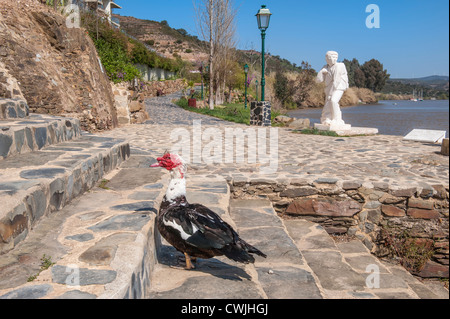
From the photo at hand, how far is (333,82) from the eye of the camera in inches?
414

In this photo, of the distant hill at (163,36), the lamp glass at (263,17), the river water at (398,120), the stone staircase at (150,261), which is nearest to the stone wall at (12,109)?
the stone staircase at (150,261)

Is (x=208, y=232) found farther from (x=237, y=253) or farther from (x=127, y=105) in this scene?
(x=127, y=105)

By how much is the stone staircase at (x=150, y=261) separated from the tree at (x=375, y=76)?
4455cm

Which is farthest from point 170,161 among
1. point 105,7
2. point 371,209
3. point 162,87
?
point 105,7

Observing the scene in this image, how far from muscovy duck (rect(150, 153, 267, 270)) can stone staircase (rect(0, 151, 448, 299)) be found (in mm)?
192

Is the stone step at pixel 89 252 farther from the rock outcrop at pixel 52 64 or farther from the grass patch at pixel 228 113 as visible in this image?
the grass patch at pixel 228 113

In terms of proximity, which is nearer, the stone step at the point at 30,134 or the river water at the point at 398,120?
the stone step at the point at 30,134

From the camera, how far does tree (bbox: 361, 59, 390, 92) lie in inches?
1761

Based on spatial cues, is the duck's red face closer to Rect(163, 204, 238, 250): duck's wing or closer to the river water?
Rect(163, 204, 238, 250): duck's wing

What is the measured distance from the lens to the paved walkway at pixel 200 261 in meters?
1.94

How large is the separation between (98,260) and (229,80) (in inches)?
985

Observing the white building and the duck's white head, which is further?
the white building

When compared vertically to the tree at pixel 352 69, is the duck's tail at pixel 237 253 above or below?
below

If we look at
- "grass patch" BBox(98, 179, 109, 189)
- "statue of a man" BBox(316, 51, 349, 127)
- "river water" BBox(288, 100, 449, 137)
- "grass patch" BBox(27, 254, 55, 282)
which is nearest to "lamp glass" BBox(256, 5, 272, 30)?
"statue of a man" BBox(316, 51, 349, 127)
